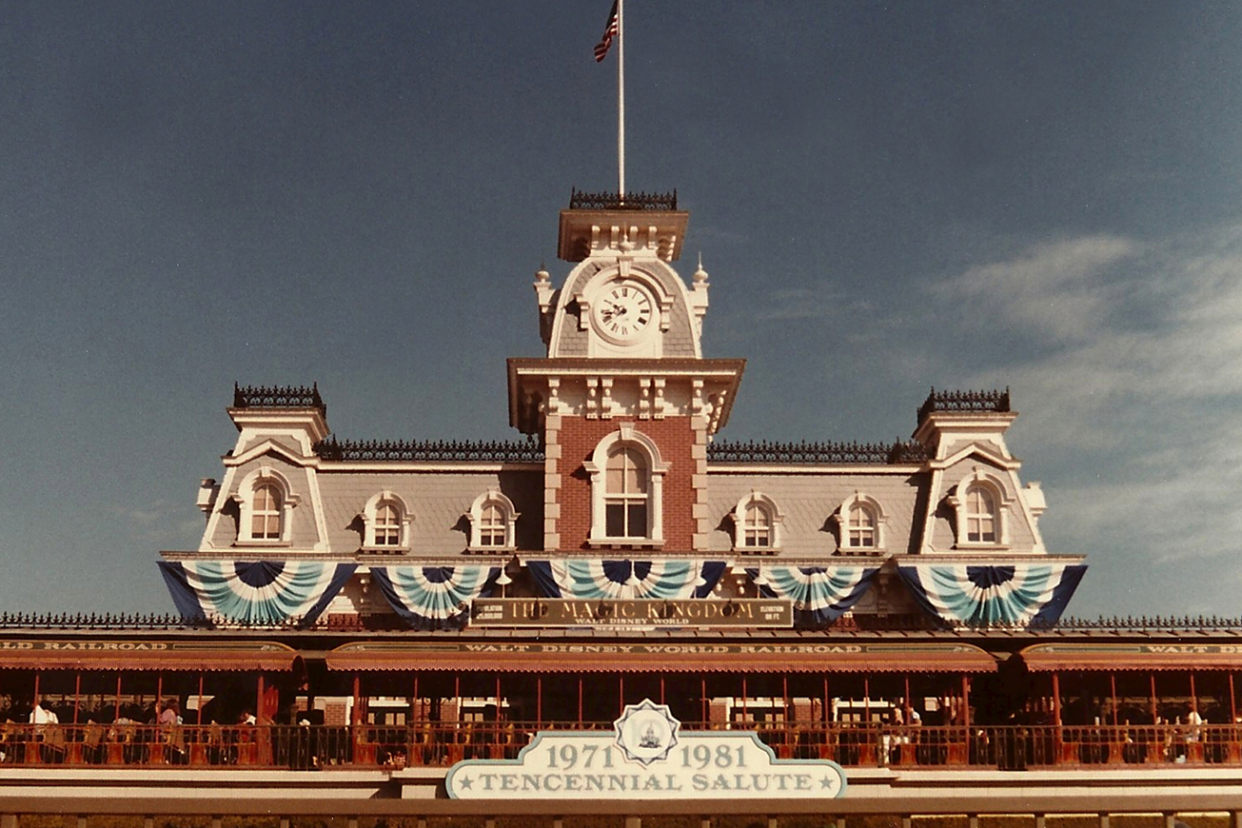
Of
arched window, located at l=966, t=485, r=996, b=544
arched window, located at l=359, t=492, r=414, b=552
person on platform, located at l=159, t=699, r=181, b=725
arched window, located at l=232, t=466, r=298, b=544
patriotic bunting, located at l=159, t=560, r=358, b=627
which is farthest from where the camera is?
arched window, located at l=966, t=485, r=996, b=544

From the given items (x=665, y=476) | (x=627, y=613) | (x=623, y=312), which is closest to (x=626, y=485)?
(x=665, y=476)

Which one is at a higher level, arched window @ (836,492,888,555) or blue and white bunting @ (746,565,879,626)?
arched window @ (836,492,888,555)

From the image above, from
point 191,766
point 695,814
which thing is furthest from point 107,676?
point 695,814

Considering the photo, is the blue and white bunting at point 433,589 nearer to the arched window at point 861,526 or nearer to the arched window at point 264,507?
the arched window at point 264,507

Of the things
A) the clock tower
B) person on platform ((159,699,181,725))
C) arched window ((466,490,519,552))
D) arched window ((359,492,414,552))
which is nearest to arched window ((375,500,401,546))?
arched window ((359,492,414,552))

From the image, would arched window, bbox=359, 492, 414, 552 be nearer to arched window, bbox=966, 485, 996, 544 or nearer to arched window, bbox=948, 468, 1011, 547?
arched window, bbox=948, 468, 1011, 547

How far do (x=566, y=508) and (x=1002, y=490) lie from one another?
44.9 feet

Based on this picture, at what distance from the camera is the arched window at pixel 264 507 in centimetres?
4412

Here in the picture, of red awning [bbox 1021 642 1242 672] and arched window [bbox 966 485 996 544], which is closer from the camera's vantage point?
red awning [bbox 1021 642 1242 672]

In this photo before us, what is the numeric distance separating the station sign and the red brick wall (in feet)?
18.8

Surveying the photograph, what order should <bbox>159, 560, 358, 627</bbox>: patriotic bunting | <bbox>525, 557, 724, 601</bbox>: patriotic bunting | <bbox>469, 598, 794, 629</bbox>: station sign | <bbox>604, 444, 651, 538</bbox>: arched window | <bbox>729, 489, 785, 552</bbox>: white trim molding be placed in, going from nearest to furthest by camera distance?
<bbox>469, 598, 794, 629</bbox>: station sign < <bbox>525, 557, 724, 601</bbox>: patriotic bunting < <bbox>159, 560, 358, 627</bbox>: patriotic bunting < <bbox>604, 444, 651, 538</bbox>: arched window < <bbox>729, 489, 785, 552</bbox>: white trim molding

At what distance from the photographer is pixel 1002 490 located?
4519 centimetres

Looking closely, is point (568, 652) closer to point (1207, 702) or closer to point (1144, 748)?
point (1144, 748)

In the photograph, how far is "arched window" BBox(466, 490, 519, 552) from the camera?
44500 millimetres
